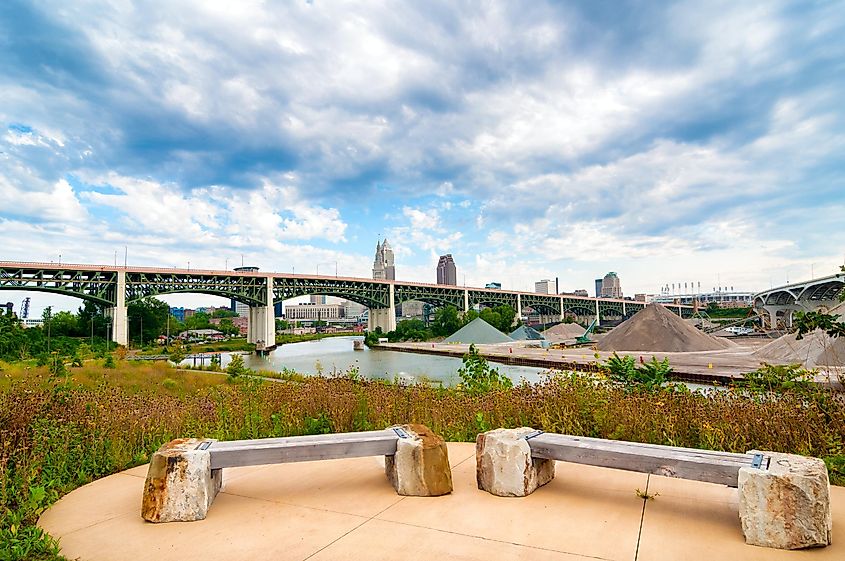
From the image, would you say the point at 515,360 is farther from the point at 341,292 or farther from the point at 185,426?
the point at 341,292

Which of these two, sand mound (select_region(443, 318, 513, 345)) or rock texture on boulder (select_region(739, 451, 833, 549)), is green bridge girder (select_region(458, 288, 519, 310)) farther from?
rock texture on boulder (select_region(739, 451, 833, 549))

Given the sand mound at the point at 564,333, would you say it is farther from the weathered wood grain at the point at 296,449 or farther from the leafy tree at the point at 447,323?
the weathered wood grain at the point at 296,449

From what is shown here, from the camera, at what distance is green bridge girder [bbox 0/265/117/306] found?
44406 millimetres

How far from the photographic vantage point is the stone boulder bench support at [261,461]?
354 centimetres

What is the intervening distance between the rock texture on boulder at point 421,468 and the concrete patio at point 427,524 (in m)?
0.08

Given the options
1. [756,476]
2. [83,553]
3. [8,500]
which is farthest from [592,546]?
[8,500]

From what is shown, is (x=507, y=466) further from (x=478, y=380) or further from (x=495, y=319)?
(x=495, y=319)

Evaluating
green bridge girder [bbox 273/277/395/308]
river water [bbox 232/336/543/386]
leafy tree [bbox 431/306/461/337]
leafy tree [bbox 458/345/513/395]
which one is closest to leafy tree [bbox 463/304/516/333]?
leafy tree [bbox 431/306/461/337]

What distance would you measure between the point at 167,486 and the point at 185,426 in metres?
2.93

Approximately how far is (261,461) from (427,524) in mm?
1303

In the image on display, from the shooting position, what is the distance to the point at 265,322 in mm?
58938

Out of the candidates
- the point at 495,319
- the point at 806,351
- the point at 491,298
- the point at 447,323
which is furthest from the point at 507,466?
the point at 491,298

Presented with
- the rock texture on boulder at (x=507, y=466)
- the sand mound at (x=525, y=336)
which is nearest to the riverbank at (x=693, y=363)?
the rock texture on boulder at (x=507, y=466)

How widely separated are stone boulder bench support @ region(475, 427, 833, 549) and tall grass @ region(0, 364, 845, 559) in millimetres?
1789
